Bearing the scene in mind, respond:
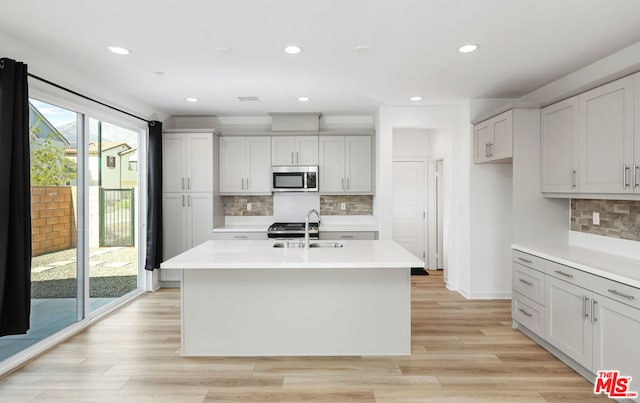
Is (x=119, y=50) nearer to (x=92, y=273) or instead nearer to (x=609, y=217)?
(x=92, y=273)

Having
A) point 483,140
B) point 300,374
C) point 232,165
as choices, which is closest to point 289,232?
point 232,165

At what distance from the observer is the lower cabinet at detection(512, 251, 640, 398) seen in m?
2.33

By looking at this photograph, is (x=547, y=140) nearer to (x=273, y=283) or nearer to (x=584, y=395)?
(x=584, y=395)

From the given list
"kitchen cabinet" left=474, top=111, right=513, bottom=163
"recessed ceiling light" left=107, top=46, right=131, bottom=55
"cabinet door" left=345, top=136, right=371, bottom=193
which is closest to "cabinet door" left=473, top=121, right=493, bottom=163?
"kitchen cabinet" left=474, top=111, right=513, bottom=163

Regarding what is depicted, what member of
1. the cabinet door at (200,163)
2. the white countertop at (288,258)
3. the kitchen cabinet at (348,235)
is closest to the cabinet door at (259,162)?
the cabinet door at (200,163)

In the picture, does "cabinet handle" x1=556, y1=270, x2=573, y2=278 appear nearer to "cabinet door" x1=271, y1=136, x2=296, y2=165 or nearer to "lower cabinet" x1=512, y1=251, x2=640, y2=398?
"lower cabinet" x1=512, y1=251, x2=640, y2=398

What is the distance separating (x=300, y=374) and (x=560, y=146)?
3023 millimetres

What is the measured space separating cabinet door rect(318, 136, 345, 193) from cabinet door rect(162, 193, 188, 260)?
79.2 inches

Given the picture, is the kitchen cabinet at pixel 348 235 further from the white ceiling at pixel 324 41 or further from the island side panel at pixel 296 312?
the island side panel at pixel 296 312

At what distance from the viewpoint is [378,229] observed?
5.23 meters

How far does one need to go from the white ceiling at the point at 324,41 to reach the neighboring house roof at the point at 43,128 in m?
0.39

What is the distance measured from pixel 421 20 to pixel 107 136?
368 centimetres

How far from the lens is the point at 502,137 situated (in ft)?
13.2

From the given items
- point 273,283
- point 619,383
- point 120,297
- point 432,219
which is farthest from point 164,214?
point 619,383
